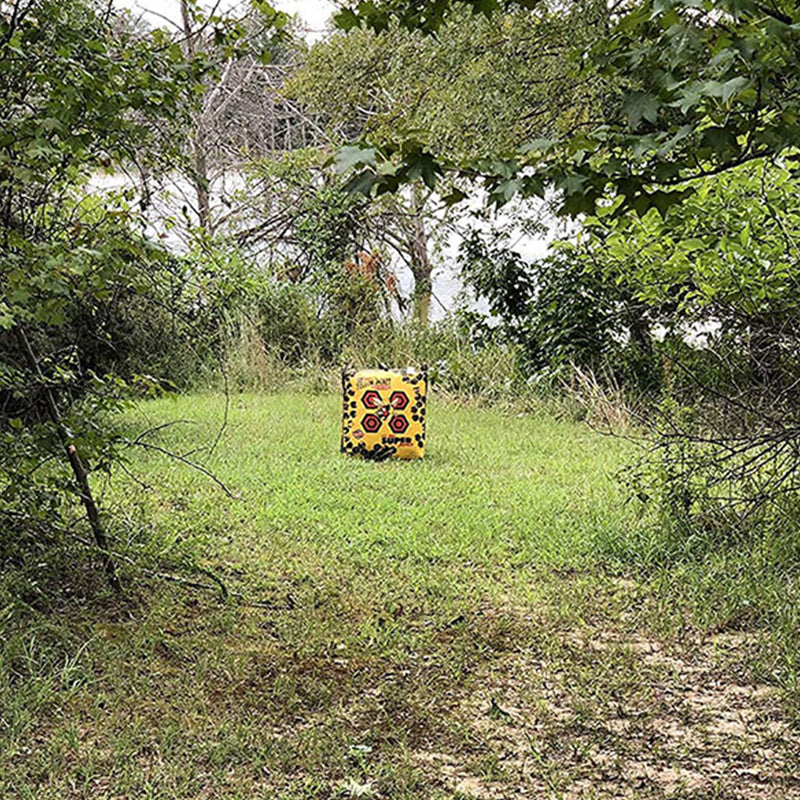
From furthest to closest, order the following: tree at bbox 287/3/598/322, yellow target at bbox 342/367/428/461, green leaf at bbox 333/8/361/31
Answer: tree at bbox 287/3/598/322, yellow target at bbox 342/367/428/461, green leaf at bbox 333/8/361/31

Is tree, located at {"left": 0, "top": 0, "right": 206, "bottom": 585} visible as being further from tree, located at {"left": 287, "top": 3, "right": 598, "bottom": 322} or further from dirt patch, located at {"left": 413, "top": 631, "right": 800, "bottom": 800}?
tree, located at {"left": 287, "top": 3, "right": 598, "bottom": 322}

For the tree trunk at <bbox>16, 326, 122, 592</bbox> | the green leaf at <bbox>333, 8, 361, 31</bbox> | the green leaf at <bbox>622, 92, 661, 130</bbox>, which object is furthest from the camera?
the tree trunk at <bbox>16, 326, 122, 592</bbox>

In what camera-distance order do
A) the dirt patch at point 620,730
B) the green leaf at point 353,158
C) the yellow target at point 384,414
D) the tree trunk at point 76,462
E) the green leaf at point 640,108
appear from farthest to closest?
the yellow target at point 384,414
the tree trunk at point 76,462
the dirt patch at point 620,730
the green leaf at point 640,108
the green leaf at point 353,158

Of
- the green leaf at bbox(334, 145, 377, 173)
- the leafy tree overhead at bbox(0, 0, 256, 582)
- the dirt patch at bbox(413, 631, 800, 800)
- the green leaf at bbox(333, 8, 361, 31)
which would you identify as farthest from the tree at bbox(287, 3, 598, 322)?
the green leaf at bbox(334, 145, 377, 173)

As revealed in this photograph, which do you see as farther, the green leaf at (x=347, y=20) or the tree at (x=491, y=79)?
the tree at (x=491, y=79)

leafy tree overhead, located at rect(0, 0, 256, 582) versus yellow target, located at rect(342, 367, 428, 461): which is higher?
leafy tree overhead, located at rect(0, 0, 256, 582)

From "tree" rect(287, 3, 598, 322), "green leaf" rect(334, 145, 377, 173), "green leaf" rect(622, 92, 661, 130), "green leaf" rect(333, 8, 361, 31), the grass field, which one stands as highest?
"tree" rect(287, 3, 598, 322)

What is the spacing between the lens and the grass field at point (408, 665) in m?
2.21

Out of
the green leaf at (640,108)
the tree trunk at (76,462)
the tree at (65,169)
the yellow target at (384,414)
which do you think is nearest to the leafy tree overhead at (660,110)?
the green leaf at (640,108)

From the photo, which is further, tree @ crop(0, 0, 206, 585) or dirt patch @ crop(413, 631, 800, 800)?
tree @ crop(0, 0, 206, 585)

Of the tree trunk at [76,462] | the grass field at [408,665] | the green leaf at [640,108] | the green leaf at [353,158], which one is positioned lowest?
the grass field at [408,665]

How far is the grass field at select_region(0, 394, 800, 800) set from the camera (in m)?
2.21

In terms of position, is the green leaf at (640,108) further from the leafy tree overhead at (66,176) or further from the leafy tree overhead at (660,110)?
the leafy tree overhead at (66,176)

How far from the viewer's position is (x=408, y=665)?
286 centimetres
